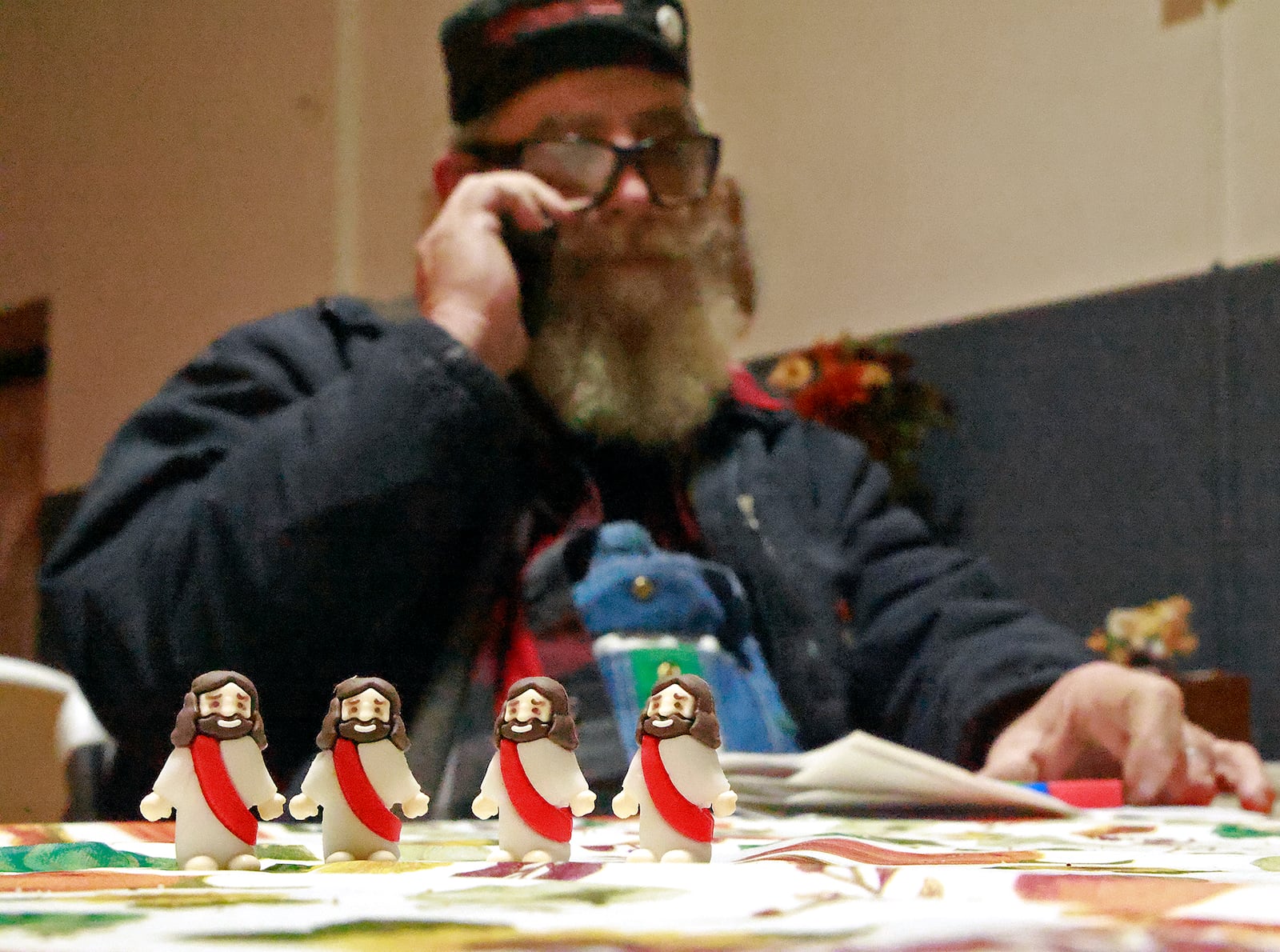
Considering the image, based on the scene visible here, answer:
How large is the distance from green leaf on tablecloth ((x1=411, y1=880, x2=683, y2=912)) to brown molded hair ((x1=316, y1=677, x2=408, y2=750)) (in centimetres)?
9

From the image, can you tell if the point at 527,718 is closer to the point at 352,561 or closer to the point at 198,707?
the point at 198,707

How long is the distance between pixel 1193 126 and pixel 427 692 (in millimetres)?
1156

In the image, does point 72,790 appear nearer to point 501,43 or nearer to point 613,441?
point 613,441

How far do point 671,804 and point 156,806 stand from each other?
14 centimetres

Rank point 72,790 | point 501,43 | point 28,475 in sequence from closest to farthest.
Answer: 1. point 72,790
2. point 501,43
3. point 28,475

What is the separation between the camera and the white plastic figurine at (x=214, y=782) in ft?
1.12

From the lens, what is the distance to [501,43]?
1161 mm

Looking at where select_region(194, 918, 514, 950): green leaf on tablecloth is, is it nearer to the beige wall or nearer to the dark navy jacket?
the dark navy jacket

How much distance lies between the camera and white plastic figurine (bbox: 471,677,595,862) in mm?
352

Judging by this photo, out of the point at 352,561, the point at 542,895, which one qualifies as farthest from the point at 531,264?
the point at 542,895

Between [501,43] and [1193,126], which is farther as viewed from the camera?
[1193,126]

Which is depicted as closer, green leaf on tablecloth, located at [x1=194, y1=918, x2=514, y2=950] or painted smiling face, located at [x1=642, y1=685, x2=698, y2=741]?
green leaf on tablecloth, located at [x1=194, y1=918, x2=514, y2=950]

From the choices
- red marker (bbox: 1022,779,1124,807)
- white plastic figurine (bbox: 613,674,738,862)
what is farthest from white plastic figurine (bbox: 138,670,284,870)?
red marker (bbox: 1022,779,1124,807)

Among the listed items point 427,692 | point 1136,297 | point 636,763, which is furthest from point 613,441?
point 1136,297
